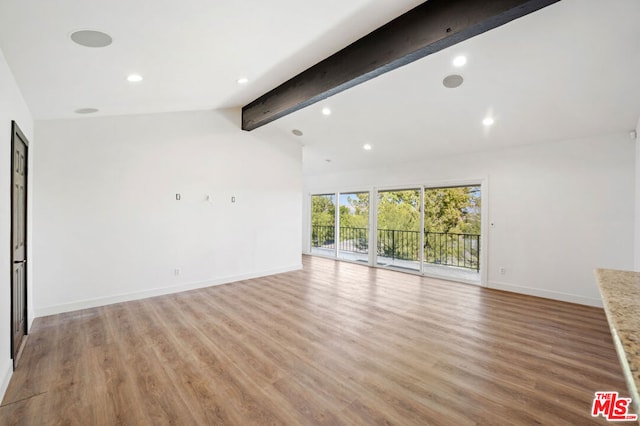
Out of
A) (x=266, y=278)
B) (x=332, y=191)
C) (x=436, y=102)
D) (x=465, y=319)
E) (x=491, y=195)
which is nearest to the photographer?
(x=465, y=319)

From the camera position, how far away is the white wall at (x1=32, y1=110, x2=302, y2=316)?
378cm

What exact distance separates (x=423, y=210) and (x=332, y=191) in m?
2.77

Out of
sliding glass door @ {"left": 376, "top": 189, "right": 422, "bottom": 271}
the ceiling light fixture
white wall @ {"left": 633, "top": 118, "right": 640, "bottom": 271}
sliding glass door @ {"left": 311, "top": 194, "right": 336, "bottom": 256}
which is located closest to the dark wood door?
the ceiling light fixture

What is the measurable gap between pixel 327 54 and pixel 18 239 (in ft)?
12.1

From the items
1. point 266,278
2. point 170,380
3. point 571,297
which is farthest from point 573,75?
point 266,278

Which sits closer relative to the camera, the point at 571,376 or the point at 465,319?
the point at 571,376

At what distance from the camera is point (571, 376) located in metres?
2.43

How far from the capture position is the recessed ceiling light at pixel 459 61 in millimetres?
3172

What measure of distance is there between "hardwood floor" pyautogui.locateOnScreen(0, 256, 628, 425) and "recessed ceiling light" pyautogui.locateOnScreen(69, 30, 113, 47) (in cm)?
254

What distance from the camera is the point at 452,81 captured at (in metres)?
3.57

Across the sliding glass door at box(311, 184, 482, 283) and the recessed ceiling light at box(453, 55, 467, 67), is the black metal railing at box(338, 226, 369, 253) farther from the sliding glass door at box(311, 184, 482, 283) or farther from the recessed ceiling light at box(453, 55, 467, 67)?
the recessed ceiling light at box(453, 55, 467, 67)

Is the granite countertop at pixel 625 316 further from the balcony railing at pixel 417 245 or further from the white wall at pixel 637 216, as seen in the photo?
Answer: the balcony railing at pixel 417 245

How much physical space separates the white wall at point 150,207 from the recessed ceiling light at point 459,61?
3778 mm

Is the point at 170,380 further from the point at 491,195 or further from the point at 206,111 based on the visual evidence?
the point at 491,195
